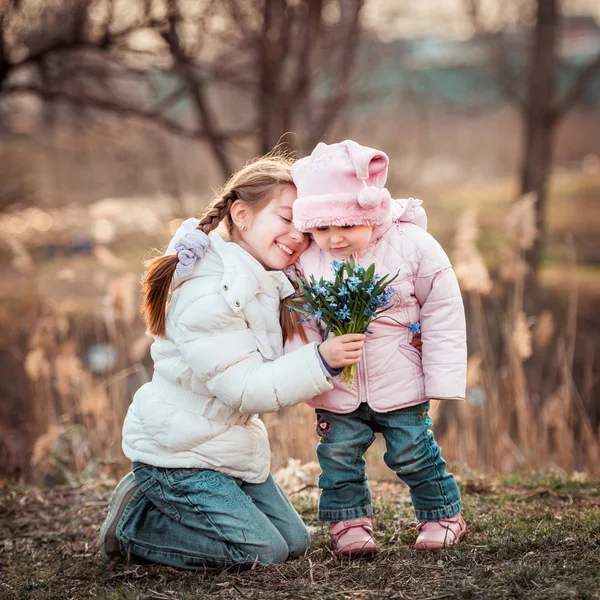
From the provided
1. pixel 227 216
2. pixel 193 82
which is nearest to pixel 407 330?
pixel 227 216

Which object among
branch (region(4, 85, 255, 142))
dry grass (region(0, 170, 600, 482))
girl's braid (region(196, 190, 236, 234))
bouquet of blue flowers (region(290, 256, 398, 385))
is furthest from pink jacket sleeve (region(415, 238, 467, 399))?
branch (region(4, 85, 255, 142))

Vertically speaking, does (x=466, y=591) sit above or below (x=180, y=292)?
below

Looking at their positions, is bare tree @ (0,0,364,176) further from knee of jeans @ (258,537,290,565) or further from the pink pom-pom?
knee of jeans @ (258,537,290,565)

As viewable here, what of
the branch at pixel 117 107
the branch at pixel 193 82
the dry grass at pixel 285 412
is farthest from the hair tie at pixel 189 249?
the branch at pixel 117 107

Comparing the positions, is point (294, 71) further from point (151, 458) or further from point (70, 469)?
point (151, 458)

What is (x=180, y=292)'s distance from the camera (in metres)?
2.99

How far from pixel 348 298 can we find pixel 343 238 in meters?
0.24

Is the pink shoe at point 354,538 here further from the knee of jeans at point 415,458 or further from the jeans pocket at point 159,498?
the jeans pocket at point 159,498

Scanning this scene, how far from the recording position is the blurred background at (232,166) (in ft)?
16.4

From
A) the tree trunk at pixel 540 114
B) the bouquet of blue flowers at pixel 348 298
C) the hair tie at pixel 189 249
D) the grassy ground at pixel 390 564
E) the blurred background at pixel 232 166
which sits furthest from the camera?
the tree trunk at pixel 540 114

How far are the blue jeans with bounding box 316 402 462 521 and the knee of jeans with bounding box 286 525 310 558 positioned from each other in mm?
109

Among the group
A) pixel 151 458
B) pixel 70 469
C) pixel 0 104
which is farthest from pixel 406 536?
pixel 0 104

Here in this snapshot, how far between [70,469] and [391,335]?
2740mm

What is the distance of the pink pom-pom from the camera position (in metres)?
2.71
